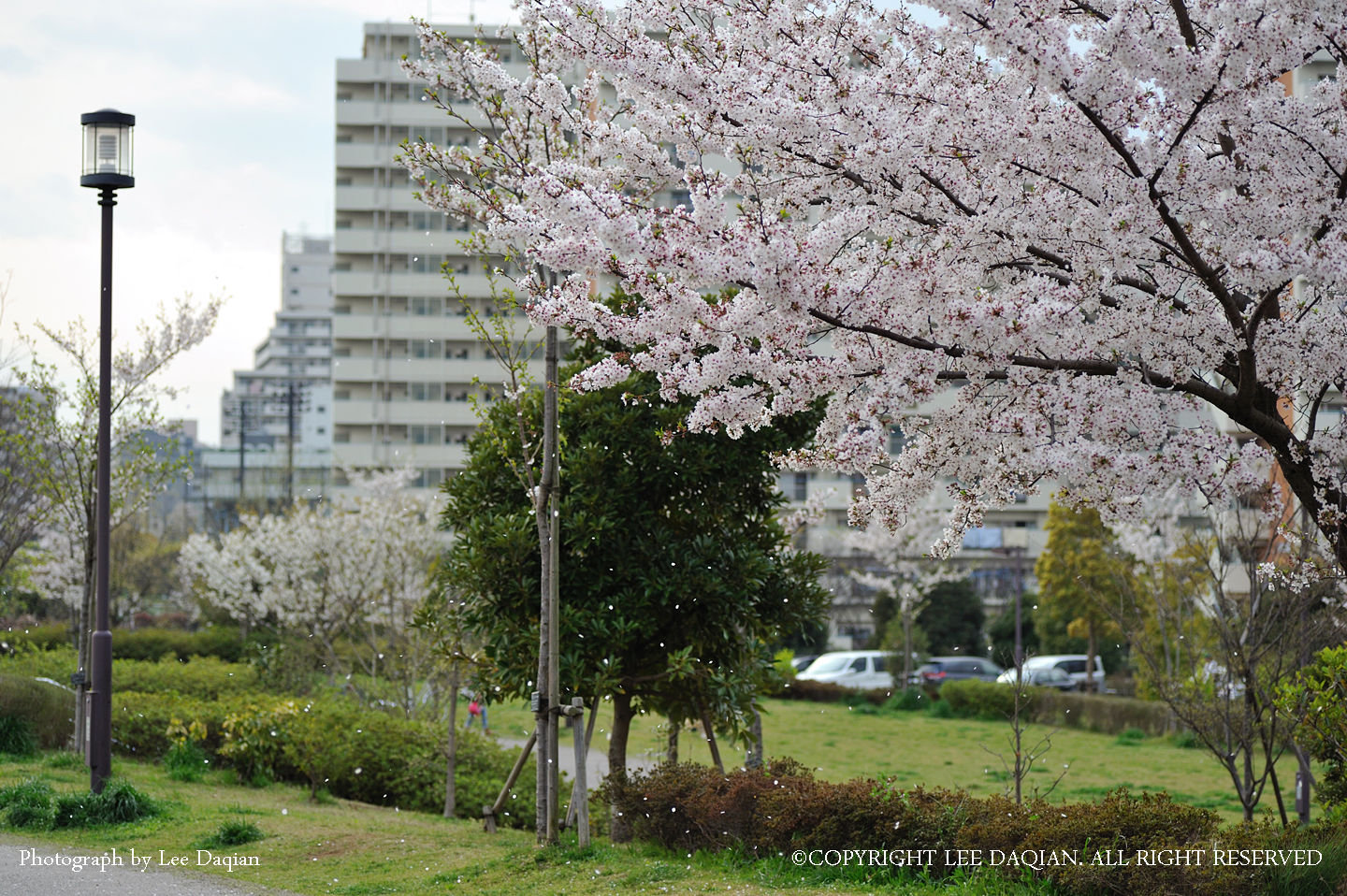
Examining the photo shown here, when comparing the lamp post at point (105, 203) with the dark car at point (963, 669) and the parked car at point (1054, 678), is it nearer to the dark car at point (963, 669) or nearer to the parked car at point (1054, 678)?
the dark car at point (963, 669)

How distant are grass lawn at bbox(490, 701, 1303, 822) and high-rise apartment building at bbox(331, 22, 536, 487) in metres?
25.0

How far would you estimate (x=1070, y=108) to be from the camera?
4.40 m

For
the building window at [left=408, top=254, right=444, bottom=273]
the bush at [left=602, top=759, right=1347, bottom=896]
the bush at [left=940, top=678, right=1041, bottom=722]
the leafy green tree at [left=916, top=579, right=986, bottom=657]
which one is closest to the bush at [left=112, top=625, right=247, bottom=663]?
the bush at [left=940, top=678, right=1041, bottom=722]

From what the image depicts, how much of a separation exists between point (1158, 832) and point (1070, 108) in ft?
11.5

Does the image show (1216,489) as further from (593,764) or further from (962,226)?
(593,764)

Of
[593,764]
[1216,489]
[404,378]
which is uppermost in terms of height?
[404,378]

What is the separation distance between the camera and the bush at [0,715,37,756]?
1149 cm

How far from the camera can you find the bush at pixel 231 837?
25.7 ft

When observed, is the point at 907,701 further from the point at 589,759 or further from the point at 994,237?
the point at 994,237

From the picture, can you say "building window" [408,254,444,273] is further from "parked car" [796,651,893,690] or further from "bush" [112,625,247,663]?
"parked car" [796,651,893,690]

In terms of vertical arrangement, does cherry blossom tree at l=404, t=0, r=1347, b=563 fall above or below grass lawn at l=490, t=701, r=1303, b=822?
above

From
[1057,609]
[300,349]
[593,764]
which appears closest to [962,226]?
[593,764]

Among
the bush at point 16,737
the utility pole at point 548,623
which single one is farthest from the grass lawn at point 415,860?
the bush at point 16,737

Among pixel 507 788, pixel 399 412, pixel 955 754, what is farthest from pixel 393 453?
pixel 507 788
